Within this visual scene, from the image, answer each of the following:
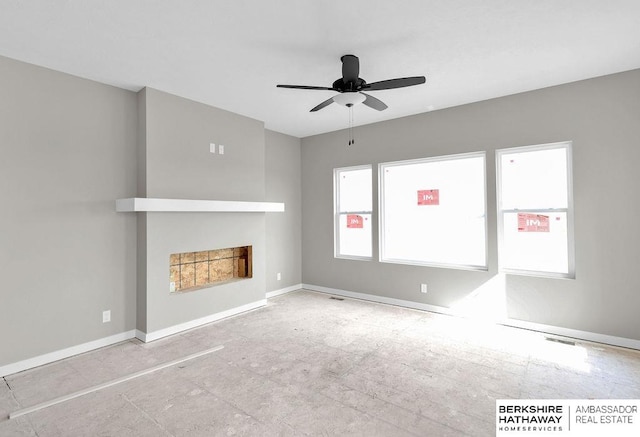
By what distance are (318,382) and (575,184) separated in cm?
351

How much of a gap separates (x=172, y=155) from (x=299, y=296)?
303cm

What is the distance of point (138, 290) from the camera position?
3.70 metres

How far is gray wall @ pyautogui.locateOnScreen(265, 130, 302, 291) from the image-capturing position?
5441 millimetres

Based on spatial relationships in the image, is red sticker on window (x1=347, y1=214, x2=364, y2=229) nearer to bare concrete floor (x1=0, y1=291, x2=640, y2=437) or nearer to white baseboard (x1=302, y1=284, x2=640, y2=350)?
white baseboard (x1=302, y1=284, x2=640, y2=350)

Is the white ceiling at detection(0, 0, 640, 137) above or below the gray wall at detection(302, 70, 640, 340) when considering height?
above

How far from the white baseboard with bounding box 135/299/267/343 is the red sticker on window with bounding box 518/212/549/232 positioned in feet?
12.2

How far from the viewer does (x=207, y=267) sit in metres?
4.45

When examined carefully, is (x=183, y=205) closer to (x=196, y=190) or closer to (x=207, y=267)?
(x=196, y=190)

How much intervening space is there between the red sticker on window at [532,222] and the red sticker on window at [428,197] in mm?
1063

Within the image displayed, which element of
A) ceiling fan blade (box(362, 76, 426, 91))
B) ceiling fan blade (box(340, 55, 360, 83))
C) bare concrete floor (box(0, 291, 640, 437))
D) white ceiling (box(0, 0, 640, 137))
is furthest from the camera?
ceiling fan blade (box(340, 55, 360, 83))

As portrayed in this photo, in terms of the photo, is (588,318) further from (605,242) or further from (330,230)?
(330,230)

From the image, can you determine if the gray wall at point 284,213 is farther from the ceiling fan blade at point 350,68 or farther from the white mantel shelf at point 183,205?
the ceiling fan blade at point 350,68

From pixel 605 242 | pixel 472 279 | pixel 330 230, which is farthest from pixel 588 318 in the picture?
pixel 330 230

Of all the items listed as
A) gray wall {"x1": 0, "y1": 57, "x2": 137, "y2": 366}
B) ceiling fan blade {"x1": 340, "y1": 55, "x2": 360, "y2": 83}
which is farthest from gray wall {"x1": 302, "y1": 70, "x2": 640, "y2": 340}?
gray wall {"x1": 0, "y1": 57, "x2": 137, "y2": 366}
